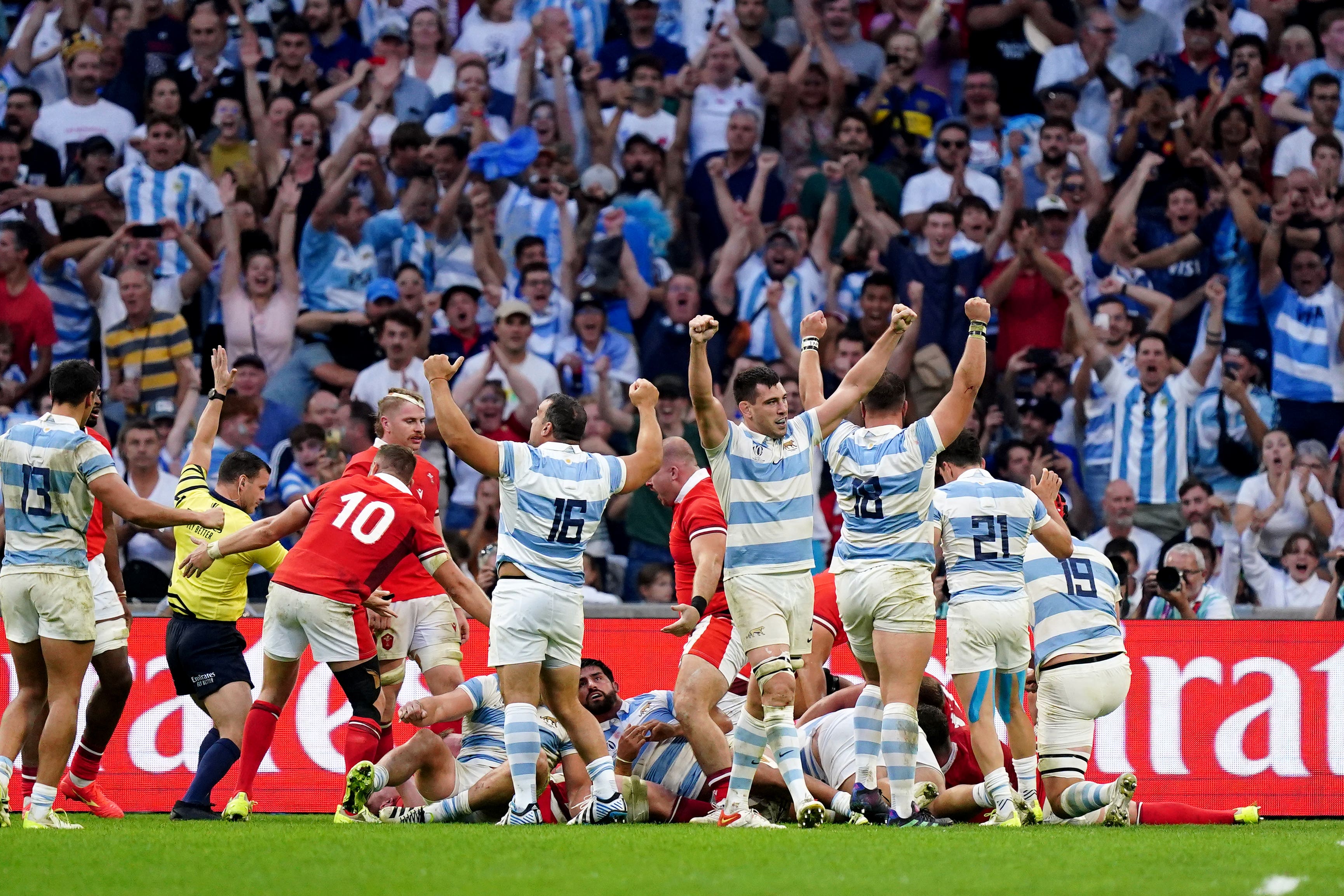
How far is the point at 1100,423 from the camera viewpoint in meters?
15.7

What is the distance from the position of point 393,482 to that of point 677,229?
24.5 ft

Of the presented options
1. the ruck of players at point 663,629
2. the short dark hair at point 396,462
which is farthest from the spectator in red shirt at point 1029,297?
the short dark hair at point 396,462

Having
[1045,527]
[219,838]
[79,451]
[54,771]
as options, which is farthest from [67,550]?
[1045,527]

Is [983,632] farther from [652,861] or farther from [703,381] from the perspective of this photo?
[652,861]

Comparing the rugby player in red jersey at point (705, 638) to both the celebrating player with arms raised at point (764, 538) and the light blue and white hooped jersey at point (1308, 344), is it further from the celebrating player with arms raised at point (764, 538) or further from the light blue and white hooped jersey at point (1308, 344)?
the light blue and white hooped jersey at point (1308, 344)

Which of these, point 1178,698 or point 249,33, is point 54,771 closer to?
point 1178,698

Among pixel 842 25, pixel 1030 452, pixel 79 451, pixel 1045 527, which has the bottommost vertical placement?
pixel 1030 452

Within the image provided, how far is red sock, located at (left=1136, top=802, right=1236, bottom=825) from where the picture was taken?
988cm

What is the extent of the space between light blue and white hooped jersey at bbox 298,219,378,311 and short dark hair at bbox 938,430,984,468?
8.00 meters

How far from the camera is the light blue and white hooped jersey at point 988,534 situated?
32.6 feet

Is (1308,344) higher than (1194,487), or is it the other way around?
(1308,344)

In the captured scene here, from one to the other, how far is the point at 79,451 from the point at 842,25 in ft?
37.8

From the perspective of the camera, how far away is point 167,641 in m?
10.6

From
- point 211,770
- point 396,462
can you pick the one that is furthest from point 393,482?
point 211,770
